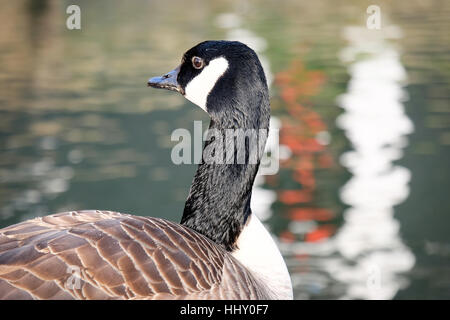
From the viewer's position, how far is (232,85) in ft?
11.1

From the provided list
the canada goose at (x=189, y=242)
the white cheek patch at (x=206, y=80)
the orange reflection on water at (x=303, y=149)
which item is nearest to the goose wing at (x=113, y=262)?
the canada goose at (x=189, y=242)

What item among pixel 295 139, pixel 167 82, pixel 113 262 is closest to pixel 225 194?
pixel 167 82

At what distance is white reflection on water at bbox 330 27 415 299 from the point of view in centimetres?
710

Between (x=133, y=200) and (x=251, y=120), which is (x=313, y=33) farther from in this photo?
(x=251, y=120)

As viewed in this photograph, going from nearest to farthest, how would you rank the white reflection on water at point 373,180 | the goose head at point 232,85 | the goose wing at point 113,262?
the goose wing at point 113,262, the goose head at point 232,85, the white reflection on water at point 373,180

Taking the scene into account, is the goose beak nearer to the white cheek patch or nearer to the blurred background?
the white cheek patch

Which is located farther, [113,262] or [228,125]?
[228,125]

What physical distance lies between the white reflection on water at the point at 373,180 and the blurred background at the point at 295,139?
3cm

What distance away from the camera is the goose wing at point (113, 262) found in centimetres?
253

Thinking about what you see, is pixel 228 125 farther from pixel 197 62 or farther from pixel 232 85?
pixel 197 62

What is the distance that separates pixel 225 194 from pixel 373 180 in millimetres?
6756

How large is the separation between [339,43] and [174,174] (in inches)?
416

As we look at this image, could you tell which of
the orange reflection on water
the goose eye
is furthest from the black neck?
the orange reflection on water

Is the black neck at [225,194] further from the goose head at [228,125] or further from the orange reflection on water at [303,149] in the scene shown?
the orange reflection on water at [303,149]
